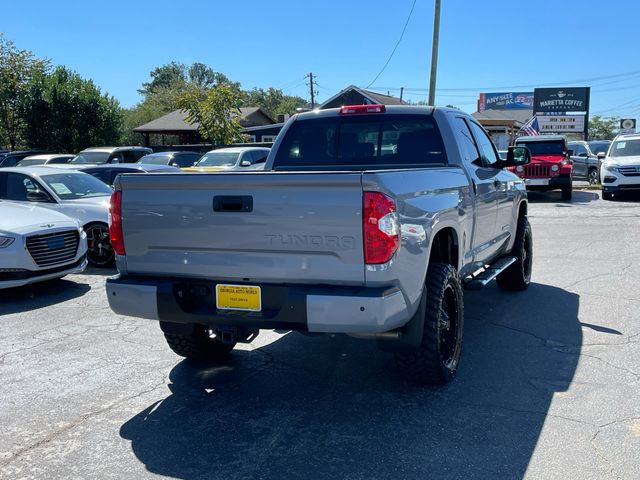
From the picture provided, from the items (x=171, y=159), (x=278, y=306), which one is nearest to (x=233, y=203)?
(x=278, y=306)

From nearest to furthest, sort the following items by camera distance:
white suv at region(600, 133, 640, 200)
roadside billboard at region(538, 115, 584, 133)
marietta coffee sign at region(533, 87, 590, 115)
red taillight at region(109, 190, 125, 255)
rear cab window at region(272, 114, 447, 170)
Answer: red taillight at region(109, 190, 125, 255) < rear cab window at region(272, 114, 447, 170) < white suv at region(600, 133, 640, 200) < roadside billboard at region(538, 115, 584, 133) < marietta coffee sign at region(533, 87, 590, 115)

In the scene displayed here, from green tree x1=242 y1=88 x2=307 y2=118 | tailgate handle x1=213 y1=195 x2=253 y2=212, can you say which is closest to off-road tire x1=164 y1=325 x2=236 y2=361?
tailgate handle x1=213 y1=195 x2=253 y2=212

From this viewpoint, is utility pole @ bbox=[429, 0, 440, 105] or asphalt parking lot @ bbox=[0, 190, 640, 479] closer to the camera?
asphalt parking lot @ bbox=[0, 190, 640, 479]

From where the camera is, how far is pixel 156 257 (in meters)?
4.21

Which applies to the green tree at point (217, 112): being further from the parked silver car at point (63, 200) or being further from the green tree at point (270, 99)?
the green tree at point (270, 99)

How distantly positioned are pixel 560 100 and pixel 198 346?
139ft

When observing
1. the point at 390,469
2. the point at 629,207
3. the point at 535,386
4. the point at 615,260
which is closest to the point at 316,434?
the point at 390,469

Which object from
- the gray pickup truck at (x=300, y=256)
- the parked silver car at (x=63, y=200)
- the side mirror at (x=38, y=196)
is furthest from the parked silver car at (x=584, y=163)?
the gray pickup truck at (x=300, y=256)

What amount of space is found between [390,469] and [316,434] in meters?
0.61

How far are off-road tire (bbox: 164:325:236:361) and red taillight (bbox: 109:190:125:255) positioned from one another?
910mm

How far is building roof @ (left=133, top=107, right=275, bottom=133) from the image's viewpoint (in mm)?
43250

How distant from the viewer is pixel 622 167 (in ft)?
58.5

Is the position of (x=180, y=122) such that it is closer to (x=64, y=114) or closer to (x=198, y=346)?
(x=64, y=114)

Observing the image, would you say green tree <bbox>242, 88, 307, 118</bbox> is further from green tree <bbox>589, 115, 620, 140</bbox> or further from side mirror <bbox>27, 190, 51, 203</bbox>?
side mirror <bbox>27, 190, 51, 203</bbox>
